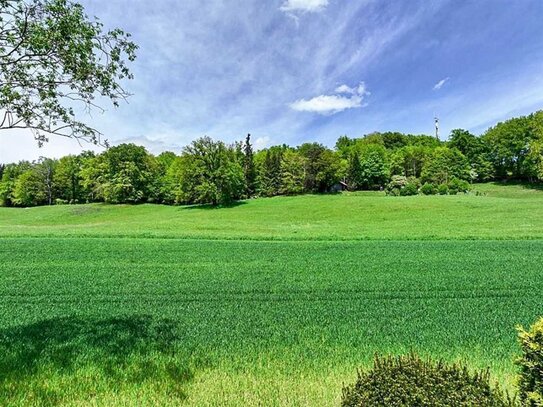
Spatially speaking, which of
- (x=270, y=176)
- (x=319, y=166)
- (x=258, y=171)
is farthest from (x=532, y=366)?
(x=258, y=171)

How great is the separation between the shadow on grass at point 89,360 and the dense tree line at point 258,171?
5134cm

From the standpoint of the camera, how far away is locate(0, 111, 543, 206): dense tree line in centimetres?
6134

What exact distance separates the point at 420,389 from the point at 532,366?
105 cm

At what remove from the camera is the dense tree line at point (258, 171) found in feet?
201

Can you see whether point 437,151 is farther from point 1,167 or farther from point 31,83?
point 1,167

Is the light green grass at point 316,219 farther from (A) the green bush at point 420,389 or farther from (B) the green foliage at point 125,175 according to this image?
(A) the green bush at point 420,389

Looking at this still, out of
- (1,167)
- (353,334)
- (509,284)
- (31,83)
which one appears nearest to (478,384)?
(353,334)

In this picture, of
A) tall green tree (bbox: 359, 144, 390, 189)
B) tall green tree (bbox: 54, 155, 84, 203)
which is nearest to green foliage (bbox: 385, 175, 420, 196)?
tall green tree (bbox: 359, 144, 390, 189)

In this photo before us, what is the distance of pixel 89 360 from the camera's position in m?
6.67

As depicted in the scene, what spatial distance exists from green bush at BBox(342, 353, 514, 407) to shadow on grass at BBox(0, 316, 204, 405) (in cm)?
294

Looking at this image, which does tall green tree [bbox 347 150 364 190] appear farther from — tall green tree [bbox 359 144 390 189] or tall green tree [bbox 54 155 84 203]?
tall green tree [bbox 54 155 84 203]

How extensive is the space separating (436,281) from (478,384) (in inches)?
418

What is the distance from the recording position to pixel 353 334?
8.19 meters

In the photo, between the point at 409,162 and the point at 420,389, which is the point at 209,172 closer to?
the point at 409,162
